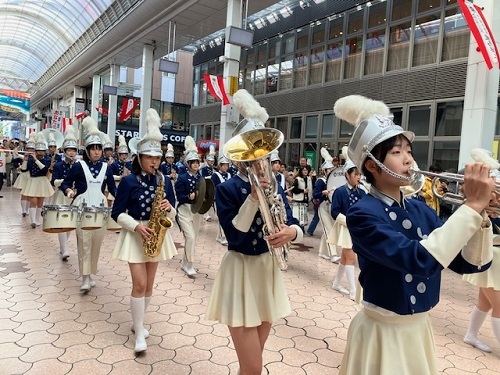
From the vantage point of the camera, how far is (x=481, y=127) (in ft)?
22.4

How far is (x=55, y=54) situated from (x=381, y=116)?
32150 millimetres

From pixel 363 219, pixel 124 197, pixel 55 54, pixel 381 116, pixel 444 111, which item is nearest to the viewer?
pixel 363 219

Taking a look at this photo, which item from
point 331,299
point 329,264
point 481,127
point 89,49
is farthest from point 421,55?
point 89,49

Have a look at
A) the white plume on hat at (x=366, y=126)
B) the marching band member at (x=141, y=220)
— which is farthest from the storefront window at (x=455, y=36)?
the white plume on hat at (x=366, y=126)

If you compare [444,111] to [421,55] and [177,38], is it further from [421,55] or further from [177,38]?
[177,38]

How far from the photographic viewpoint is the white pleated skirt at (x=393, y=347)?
161cm

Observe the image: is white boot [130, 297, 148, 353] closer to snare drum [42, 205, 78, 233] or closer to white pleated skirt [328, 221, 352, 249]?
snare drum [42, 205, 78, 233]

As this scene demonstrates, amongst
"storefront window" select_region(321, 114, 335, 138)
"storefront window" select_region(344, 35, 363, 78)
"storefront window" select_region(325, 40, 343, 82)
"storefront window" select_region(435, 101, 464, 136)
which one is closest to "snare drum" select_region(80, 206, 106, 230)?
"storefront window" select_region(435, 101, 464, 136)

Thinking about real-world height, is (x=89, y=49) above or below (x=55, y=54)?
below

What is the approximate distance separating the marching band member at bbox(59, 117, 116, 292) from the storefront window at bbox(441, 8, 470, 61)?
9366 mm

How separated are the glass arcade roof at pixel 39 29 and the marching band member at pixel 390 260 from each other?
16.8 m

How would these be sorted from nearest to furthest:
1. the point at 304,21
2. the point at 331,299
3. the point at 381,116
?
the point at 381,116 < the point at 331,299 < the point at 304,21

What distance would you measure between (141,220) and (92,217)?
1.06 meters

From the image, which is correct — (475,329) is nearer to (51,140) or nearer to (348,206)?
(348,206)
